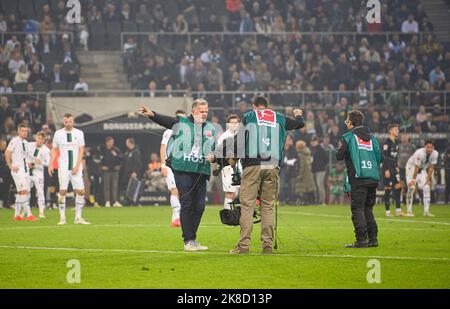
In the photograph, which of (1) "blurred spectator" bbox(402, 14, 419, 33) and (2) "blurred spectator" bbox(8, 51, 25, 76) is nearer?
(2) "blurred spectator" bbox(8, 51, 25, 76)

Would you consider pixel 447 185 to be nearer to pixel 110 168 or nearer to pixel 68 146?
pixel 110 168

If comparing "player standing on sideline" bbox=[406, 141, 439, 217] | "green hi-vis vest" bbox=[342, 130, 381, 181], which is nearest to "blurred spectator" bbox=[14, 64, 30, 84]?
"player standing on sideline" bbox=[406, 141, 439, 217]

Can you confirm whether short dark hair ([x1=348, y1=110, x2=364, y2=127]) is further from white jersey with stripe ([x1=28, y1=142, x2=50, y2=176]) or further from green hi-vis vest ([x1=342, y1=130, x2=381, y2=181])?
white jersey with stripe ([x1=28, y1=142, x2=50, y2=176])

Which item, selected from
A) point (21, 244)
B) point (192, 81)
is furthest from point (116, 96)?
point (21, 244)

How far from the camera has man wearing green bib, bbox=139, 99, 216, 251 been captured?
1627 cm

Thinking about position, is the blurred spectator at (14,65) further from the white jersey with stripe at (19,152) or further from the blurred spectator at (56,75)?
the white jersey with stripe at (19,152)

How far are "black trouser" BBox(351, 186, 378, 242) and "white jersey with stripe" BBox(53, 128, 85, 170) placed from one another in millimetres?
8891

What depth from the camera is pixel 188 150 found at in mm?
16344

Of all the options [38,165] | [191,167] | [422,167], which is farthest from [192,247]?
[38,165]

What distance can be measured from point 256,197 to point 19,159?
13.0 meters

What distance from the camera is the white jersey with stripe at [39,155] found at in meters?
29.3
